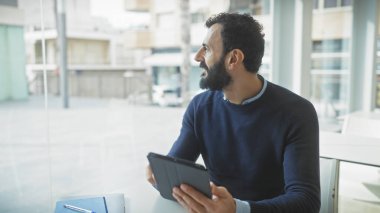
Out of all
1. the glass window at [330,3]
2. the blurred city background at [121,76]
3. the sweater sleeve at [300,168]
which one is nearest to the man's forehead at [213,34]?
the sweater sleeve at [300,168]

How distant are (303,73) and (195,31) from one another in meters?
1.10

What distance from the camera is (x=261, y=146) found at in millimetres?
1120

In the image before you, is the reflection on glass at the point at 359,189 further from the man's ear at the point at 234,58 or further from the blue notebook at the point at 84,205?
the blue notebook at the point at 84,205

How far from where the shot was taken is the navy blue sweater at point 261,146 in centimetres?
99

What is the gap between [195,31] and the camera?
A: 2.98 m

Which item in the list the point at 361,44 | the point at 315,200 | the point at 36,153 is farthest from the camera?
the point at 361,44

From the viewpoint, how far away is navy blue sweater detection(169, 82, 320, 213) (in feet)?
3.25

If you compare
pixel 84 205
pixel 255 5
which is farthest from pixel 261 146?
pixel 255 5

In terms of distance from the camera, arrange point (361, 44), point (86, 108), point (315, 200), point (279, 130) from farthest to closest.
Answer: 1. point (361, 44)
2. point (86, 108)
3. point (279, 130)
4. point (315, 200)

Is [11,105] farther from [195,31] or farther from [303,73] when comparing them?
[303,73]

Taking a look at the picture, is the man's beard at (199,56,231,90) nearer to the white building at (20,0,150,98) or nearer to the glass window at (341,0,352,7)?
the white building at (20,0,150,98)

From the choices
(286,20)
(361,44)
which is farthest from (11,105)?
(361,44)

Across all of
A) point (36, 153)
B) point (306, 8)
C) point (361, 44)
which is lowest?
point (36, 153)

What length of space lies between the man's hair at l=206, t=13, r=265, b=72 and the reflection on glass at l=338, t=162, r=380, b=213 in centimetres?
106
